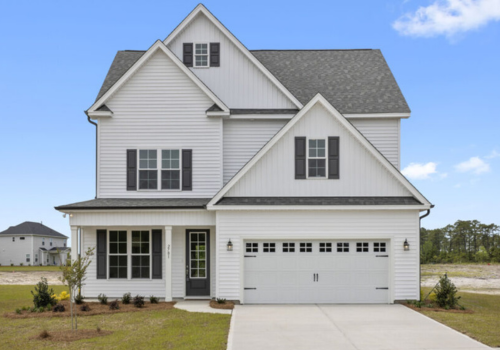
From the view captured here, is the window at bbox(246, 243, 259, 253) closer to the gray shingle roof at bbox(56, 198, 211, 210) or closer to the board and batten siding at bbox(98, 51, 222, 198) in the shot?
the gray shingle roof at bbox(56, 198, 211, 210)

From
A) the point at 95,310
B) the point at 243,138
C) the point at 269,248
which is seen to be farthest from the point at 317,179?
the point at 95,310

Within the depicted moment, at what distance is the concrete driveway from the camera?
1168cm

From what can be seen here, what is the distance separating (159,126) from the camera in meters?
20.5

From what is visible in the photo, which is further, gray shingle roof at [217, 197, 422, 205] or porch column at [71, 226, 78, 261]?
porch column at [71, 226, 78, 261]

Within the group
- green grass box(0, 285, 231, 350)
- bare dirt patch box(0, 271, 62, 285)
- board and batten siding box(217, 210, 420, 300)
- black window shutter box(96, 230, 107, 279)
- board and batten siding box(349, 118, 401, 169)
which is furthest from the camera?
bare dirt patch box(0, 271, 62, 285)

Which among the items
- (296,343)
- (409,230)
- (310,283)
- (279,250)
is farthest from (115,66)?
(296,343)

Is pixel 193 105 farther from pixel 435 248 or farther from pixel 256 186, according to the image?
pixel 435 248

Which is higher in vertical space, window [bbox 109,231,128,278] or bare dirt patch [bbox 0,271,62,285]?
window [bbox 109,231,128,278]

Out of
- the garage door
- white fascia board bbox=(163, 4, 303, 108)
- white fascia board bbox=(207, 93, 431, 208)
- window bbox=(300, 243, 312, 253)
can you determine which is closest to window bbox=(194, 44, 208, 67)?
white fascia board bbox=(163, 4, 303, 108)

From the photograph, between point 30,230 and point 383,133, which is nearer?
point 383,133

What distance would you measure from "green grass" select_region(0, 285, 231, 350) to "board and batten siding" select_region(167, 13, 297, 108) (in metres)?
9.24

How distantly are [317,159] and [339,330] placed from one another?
7.10 m

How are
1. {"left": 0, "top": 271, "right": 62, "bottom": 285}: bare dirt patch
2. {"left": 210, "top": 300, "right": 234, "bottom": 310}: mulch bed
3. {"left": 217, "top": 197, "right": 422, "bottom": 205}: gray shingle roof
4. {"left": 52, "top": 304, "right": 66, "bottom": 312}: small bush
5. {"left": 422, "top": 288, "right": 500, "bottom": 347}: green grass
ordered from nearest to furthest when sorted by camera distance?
{"left": 422, "top": 288, "right": 500, "bottom": 347}: green grass → {"left": 52, "top": 304, "right": 66, "bottom": 312}: small bush → {"left": 210, "top": 300, "right": 234, "bottom": 310}: mulch bed → {"left": 217, "top": 197, "right": 422, "bottom": 205}: gray shingle roof → {"left": 0, "top": 271, "right": 62, "bottom": 285}: bare dirt patch

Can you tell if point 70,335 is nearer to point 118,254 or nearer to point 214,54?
point 118,254
